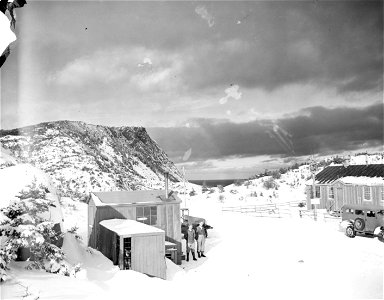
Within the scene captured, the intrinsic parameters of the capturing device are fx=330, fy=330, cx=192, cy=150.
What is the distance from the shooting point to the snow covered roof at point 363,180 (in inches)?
1116

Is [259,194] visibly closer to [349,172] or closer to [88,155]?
[349,172]

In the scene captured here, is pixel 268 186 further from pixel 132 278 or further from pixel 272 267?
pixel 132 278

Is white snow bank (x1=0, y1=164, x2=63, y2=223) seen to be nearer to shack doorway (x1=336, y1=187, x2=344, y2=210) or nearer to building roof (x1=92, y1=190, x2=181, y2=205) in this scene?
building roof (x1=92, y1=190, x2=181, y2=205)

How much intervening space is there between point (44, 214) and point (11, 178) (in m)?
1.77

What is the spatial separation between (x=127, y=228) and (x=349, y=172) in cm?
2433

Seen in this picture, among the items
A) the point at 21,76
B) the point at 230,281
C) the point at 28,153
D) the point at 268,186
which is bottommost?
the point at 230,281

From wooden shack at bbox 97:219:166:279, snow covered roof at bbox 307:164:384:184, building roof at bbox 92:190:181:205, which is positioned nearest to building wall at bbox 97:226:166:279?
wooden shack at bbox 97:219:166:279

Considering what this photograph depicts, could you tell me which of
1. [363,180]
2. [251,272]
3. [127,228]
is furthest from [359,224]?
[127,228]

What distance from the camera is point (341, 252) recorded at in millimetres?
17844

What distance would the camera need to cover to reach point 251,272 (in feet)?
51.4

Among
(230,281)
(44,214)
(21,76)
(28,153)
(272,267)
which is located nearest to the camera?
(44,214)

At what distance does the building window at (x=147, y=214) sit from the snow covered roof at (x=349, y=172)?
19736mm

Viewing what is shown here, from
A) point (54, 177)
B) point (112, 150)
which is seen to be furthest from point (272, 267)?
point (112, 150)

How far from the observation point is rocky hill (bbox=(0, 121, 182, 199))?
43.4m
